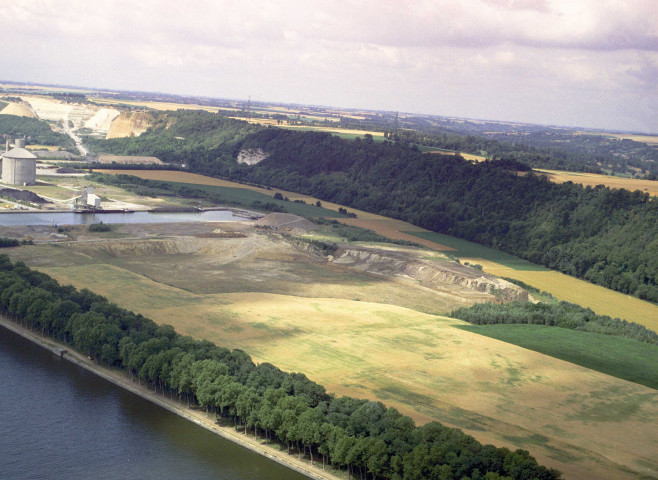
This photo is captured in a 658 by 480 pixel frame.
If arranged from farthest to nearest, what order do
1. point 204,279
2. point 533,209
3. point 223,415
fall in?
point 533,209 → point 204,279 → point 223,415

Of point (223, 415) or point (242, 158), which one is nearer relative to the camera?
point (223, 415)

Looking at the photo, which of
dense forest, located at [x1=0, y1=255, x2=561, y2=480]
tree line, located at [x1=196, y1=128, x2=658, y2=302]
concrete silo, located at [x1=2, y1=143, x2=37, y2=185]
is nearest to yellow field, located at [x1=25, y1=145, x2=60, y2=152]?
tree line, located at [x1=196, y1=128, x2=658, y2=302]

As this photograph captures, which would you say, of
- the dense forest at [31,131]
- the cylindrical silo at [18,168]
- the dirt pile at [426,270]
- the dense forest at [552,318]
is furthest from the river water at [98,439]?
the dense forest at [31,131]

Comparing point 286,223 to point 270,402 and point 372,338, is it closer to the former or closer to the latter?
point 372,338

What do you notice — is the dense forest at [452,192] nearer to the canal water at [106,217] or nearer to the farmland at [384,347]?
the canal water at [106,217]

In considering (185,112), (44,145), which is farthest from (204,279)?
(185,112)

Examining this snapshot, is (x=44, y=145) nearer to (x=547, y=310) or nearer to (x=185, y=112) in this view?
(x=185, y=112)
